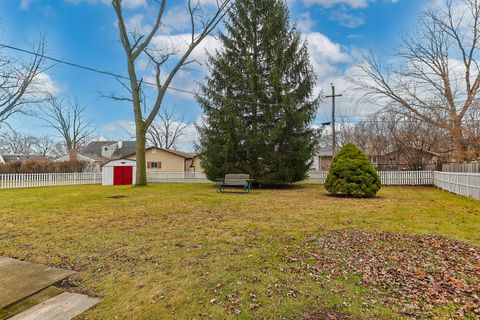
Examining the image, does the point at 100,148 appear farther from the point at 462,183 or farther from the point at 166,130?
the point at 462,183

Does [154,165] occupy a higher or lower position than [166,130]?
lower

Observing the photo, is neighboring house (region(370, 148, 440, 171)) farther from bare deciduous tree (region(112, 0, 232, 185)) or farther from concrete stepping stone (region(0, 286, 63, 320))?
concrete stepping stone (region(0, 286, 63, 320))

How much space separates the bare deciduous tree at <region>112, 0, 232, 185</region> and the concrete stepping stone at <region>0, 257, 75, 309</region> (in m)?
12.7

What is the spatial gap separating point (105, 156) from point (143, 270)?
42.5m

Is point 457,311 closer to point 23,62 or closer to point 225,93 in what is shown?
point 225,93

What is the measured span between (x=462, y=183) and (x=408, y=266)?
10162mm

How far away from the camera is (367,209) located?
7.83 meters

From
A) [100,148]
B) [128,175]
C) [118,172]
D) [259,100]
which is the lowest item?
[128,175]

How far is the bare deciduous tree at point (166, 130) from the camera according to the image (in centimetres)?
3759

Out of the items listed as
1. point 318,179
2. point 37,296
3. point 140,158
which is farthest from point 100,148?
point 37,296

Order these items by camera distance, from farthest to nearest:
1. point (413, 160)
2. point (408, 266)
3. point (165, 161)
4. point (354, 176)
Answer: point (165, 161) < point (413, 160) < point (354, 176) < point (408, 266)

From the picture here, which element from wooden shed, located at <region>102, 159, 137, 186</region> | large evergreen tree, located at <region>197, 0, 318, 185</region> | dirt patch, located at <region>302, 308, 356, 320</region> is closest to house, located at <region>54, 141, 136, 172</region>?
wooden shed, located at <region>102, 159, 137, 186</region>

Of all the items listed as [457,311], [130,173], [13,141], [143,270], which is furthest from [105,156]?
[457,311]

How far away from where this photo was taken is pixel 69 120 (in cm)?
3522
